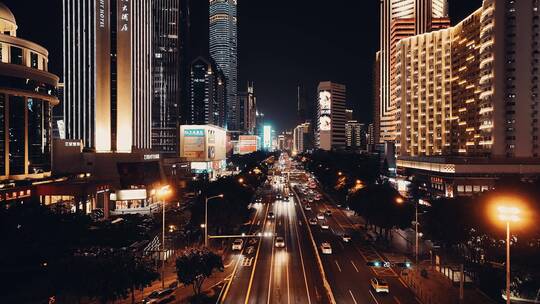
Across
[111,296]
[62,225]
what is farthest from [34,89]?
[111,296]

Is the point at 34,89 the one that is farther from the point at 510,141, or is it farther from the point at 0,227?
the point at 510,141

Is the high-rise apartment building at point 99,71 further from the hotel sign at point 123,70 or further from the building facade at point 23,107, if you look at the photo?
the building facade at point 23,107

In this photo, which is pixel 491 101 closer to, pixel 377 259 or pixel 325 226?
pixel 325 226

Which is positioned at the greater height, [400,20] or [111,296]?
[400,20]

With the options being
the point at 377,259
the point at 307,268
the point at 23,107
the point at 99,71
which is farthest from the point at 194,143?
the point at 307,268

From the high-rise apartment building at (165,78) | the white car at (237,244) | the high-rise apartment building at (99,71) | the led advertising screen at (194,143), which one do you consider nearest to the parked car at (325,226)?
the white car at (237,244)

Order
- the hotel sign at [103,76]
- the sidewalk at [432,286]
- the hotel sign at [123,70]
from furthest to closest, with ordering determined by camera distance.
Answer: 1. the hotel sign at [123,70]
2. the hotel sign at [103,76]
3. the sidewalk at [432,286]

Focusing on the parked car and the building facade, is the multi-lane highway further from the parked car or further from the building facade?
the building facade
